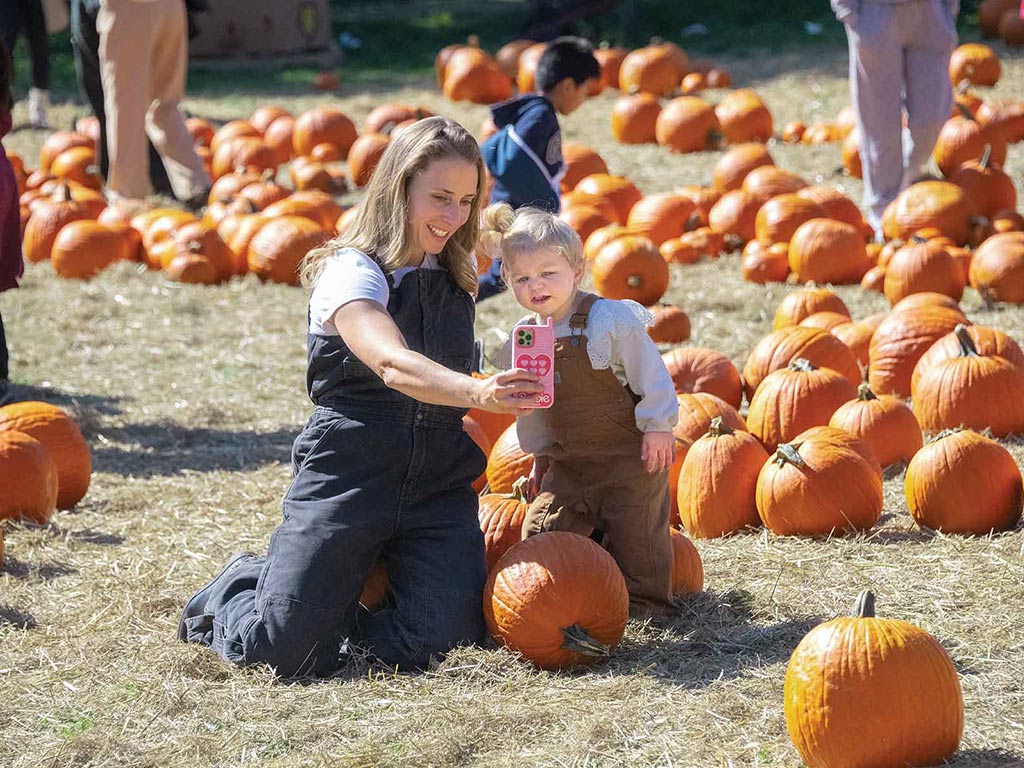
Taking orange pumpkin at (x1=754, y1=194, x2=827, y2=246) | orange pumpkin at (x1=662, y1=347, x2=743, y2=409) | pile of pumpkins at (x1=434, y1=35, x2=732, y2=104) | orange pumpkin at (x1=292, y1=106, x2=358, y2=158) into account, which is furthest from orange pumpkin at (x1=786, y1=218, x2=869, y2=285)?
orange pumpkin at (x1=292, y1=106, x2=358, y2=158)

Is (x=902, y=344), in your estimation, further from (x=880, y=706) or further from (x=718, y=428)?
(x=880, y=706)

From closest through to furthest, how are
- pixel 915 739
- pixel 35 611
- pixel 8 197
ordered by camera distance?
pixel 915 739 → pixel 35 611 → pixel 8 197

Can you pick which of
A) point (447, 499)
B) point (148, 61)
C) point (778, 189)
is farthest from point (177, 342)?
point (447, 499)

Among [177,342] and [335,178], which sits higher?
[335,178]

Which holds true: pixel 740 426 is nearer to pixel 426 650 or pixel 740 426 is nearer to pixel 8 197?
pixel 426 650

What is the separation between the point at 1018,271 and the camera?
7.52 m

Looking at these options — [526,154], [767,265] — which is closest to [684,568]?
[526,154]

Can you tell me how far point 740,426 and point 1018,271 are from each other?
2.85 m

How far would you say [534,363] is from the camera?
11.3 ft

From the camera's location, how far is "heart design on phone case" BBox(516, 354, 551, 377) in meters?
3.45

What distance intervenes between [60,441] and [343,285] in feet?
7.28

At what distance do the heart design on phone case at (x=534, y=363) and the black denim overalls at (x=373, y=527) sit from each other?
63cm

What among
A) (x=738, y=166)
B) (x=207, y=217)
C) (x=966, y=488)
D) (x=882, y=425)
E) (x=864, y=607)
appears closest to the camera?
(x=864, y=607)

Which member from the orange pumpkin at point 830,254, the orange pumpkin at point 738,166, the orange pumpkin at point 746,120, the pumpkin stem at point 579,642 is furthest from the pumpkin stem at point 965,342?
the orange pumpkin at point 746,120
